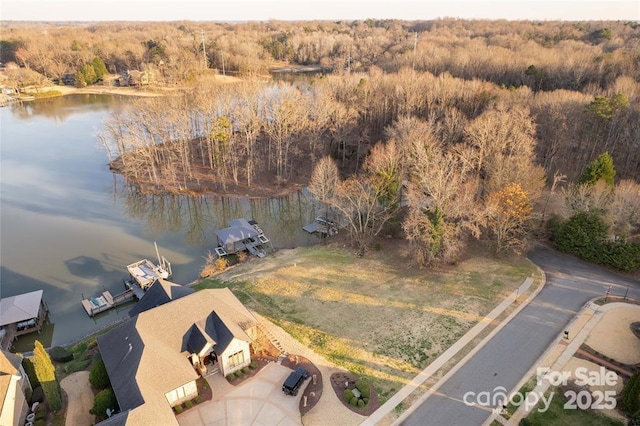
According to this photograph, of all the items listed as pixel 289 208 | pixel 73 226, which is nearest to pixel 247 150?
pixel 289 208

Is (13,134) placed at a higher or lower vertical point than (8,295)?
higher

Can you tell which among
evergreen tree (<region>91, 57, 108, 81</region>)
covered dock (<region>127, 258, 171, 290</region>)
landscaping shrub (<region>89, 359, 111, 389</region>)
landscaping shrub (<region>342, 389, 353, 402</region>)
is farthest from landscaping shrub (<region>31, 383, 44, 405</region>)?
evergreen tree (<region>91, 57, 108, 81</region>)

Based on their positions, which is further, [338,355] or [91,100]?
[91,100]

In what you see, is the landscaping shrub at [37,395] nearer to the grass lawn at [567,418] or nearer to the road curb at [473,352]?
the road curb at [473,352]

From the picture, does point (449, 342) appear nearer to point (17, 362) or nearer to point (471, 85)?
point (17, 362)

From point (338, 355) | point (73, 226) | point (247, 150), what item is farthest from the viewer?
point (247, 150)

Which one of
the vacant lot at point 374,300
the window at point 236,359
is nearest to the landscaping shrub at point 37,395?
the window at point 236,359
